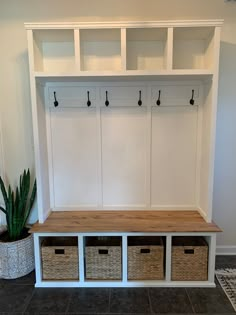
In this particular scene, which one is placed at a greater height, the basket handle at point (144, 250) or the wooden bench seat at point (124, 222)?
the wooden bench seat at point (124, 222)

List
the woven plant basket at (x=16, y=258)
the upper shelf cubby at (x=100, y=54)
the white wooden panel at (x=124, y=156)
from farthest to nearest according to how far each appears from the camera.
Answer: the white wooden panel at (x=124, y=156) → the upper shelf cubby at (x=100, y=54) → the woven plant basket at (x=16, y=258)

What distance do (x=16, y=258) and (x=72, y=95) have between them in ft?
5.12

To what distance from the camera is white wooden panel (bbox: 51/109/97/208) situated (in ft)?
8.41

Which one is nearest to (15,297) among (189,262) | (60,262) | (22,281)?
(22,281)

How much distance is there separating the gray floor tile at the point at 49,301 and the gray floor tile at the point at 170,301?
685 millimetres

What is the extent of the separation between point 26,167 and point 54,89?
0.81 m

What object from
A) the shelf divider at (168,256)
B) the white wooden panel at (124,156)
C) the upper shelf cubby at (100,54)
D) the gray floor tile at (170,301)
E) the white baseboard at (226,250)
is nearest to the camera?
the gray floor tile at (170,301)

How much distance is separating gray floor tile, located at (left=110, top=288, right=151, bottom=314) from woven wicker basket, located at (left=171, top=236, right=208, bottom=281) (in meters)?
0.32

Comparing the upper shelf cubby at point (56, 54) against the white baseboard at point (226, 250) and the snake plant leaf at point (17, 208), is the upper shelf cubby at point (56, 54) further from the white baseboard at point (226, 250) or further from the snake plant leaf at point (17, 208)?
the white baseboard at point (226, 250)

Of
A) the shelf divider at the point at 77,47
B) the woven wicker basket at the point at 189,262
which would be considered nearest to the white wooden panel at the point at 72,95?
the shelf divider at the point at 77,47

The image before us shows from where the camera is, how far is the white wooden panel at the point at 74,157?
8.41 feet

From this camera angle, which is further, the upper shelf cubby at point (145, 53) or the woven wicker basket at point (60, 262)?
the upper shelf cubby at point (145, 53)

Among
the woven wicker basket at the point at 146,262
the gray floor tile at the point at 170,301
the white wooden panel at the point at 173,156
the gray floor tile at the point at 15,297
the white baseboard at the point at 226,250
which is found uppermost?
the white wooden panel at the point at 173,156

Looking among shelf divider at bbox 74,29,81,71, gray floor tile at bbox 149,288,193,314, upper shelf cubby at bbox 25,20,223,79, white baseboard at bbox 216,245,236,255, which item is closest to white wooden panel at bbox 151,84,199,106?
upper shelf cubby at bbox 25,20,223,79
